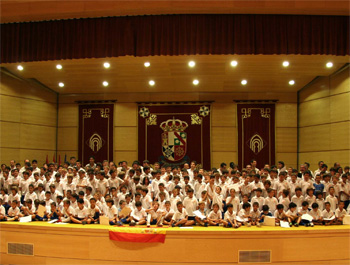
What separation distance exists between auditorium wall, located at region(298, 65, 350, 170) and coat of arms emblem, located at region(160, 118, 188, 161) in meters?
4.43

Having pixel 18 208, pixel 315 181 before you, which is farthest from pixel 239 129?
pixel 18 208

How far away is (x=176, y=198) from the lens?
25.2 ft

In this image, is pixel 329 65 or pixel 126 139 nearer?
pixel 329 65

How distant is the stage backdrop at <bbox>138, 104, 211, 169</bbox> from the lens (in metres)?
13.0

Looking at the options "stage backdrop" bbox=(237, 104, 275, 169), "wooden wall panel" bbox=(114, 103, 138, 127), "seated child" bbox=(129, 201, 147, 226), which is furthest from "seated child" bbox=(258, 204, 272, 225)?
"wooden wall panel" bbox=(114, 103, 138, 127)

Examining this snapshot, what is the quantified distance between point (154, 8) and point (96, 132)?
644 centimetres

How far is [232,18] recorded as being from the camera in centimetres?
874

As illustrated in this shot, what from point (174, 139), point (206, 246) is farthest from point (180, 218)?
point (174, 139)

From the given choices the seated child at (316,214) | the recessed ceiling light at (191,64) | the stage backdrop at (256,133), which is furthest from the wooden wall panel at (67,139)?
the seated child at (316,214)

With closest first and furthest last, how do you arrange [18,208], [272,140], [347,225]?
1. [347,225]
2. [18,208]
3. [272,140]

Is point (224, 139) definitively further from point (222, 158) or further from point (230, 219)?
point (230, 219)

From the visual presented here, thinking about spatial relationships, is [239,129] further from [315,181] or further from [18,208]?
[18,208]

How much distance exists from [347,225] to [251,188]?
2151 mm

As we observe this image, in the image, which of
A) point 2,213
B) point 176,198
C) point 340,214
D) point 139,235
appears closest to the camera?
point 139,235
